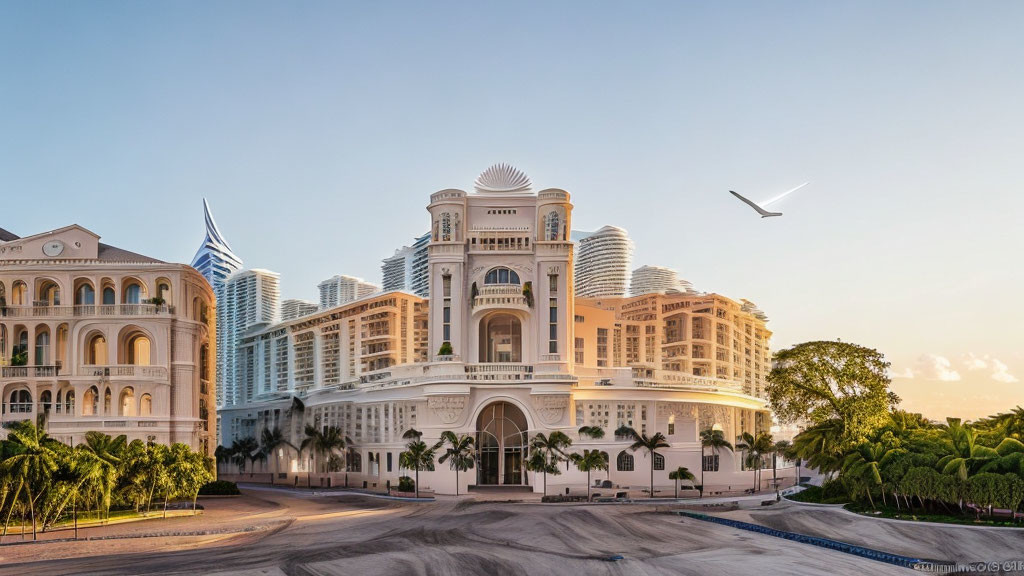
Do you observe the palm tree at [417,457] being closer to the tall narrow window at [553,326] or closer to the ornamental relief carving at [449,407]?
the ornamental relief carving at [449,407]

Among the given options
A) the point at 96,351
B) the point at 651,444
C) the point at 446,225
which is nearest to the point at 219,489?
the point at 96,351

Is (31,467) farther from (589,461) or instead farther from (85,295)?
(589,461)

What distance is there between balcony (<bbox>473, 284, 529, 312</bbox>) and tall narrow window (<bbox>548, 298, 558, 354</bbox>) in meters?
2.11

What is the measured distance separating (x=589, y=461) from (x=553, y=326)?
14824mm

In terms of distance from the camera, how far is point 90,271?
6400cm

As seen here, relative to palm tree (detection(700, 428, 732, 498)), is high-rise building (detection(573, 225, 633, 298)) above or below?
above

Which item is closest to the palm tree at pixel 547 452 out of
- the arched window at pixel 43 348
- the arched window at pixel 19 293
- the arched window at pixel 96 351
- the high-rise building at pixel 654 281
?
the arched window at pixel 96 351

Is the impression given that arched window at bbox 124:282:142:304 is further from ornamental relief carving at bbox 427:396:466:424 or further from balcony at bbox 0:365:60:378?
ornamental relief carving at bbox 427:396:466:424

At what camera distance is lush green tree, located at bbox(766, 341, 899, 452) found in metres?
55.1

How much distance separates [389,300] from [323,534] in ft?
339

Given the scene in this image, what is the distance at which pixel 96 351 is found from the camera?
221ft

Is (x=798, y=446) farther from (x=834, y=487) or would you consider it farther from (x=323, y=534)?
(x=323, y=534)

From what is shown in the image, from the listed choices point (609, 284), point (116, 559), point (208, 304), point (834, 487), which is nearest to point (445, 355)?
point (208, 304)

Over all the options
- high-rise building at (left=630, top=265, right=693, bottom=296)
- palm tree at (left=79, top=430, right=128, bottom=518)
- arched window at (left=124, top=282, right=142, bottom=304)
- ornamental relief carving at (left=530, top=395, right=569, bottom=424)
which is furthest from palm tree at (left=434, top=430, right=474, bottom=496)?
high-rise building at (left=630, top=265, right=693, bottom=296)
